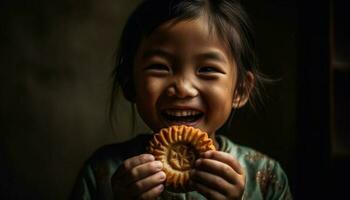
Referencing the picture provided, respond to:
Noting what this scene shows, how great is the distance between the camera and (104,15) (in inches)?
62.1

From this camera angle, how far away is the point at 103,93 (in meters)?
1.60

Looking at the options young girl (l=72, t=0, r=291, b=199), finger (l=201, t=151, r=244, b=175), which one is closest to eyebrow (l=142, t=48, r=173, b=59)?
young girl (l=72, t=0, r=291, b=199)

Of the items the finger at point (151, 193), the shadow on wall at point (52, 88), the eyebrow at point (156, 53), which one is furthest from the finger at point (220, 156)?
the shadow on wall at point (52, 88)

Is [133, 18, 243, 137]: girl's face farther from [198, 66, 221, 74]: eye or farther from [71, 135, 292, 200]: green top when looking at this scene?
[71, 135, 292, 200]: green top

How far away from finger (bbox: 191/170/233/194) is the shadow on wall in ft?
2.36

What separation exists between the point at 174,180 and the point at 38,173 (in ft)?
2.39

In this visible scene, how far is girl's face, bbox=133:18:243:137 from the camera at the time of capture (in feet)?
3.33

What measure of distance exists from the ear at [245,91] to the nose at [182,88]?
190 mm

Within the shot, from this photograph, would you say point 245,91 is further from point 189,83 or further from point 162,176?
point 162,176

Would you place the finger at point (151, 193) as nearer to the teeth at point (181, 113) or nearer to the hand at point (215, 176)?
the hand at point (215, 176)

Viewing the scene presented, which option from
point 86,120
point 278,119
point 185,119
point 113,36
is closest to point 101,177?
point 185,119

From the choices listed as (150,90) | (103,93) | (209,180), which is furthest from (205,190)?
(103,93)

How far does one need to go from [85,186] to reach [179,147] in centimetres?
33

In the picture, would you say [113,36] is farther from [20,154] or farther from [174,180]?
[174,180]
